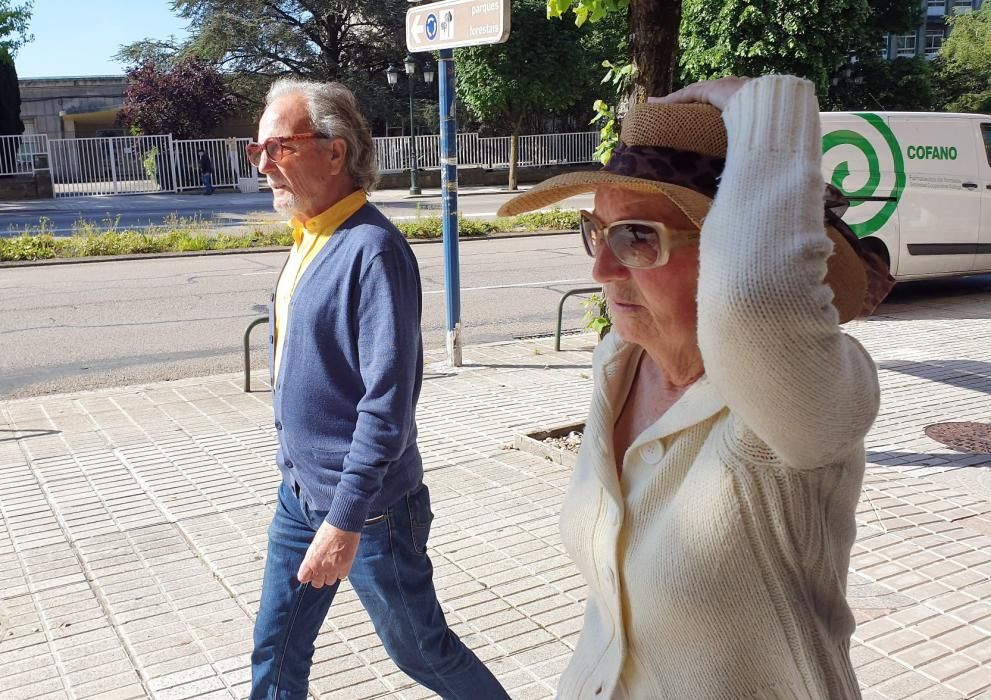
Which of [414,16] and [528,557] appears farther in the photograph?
[414,16]

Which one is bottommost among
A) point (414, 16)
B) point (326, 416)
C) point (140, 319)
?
point (140, 319)

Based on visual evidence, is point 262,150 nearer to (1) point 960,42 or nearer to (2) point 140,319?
(2) point 140,319

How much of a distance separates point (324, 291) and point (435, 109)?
40.5 meters

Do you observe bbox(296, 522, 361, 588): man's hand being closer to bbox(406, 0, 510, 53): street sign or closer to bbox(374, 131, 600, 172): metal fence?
bbox(406, 0, 510, 53): street sign

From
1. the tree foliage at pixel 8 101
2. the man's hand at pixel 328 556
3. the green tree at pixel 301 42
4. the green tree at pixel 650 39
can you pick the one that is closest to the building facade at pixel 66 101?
the green tree at pixel 301 42

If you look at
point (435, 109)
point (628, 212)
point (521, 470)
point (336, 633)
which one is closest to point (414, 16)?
point (521, 470)

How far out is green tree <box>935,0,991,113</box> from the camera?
41.5 meters

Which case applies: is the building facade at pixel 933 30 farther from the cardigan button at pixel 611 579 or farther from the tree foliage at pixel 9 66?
the cardigan button at pixel 611 579

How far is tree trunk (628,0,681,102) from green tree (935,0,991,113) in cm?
4014

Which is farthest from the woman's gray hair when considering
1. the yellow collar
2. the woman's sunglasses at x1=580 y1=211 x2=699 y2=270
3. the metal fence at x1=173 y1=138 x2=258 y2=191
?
the metal fence at x1=173 y1=138 x2=258 y2=191

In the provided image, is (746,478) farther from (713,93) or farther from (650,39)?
(650,39)

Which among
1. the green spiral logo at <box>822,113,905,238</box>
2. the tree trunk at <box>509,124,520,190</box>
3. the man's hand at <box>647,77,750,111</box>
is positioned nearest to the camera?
the man's hand at <box>647,77,750,111</box>

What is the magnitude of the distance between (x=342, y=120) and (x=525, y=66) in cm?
3217

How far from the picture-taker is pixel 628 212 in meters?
1.55
